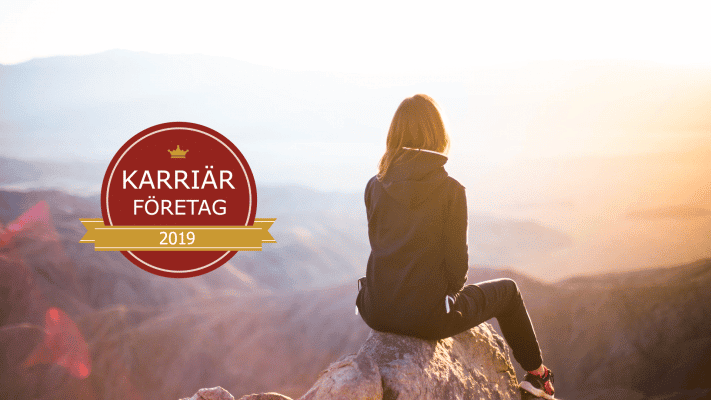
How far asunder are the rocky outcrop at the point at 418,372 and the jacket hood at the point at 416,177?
26.1 inches

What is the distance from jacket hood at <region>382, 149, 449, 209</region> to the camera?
6.51ft

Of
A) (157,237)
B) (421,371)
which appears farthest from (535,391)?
(157,237)

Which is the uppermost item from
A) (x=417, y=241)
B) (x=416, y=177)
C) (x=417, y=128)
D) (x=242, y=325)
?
(x=417, y=128)

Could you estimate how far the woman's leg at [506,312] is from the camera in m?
2.22

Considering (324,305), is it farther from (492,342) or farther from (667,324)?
(492,342)

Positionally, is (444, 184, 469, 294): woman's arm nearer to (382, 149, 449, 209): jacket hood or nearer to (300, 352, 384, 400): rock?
(382, 149, 449, 209): jacket hood

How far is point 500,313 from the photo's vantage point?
239cm

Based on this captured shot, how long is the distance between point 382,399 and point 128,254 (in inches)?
134

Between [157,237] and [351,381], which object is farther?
[157,237]

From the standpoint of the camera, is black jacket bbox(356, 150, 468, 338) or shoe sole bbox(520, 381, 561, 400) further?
shoe sole bbox(520, 381, 561, 400)

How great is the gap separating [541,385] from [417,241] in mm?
1136

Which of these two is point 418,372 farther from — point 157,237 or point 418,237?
point 157,237

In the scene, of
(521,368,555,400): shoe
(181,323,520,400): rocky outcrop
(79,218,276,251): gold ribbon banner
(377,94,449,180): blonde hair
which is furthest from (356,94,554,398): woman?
(79,218,276,251): gold ribbon banner

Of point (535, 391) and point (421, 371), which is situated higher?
point (421, 371)
